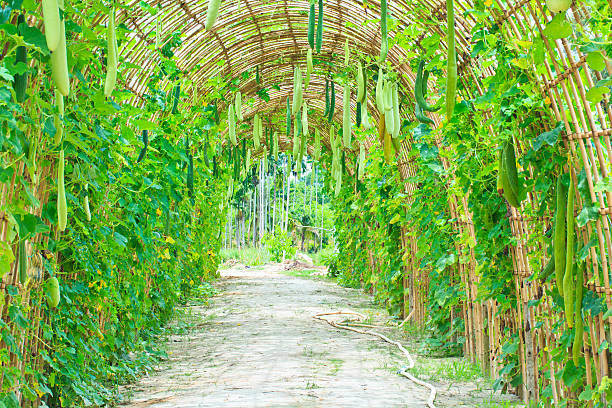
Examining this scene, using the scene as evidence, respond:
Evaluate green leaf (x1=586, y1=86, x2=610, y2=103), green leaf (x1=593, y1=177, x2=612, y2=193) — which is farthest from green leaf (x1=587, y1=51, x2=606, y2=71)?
green leaf (x1=593, y1=177, x2=612, y2=193)

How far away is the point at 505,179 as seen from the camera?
8.10 feet

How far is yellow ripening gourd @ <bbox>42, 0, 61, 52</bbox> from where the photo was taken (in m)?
1.26

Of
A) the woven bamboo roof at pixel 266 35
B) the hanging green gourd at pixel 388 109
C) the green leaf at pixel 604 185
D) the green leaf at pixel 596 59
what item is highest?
the woven bamboo roof at pixel 266 35

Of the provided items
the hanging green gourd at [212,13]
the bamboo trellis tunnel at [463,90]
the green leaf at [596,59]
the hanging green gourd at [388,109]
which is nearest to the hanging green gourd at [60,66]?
the hanging green gourd at [212,13]

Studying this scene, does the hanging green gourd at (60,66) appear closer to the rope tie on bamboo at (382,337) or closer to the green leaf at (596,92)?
the green leaf at (596,92)

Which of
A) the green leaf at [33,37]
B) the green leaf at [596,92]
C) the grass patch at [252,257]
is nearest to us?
the green leaf at [33,37]

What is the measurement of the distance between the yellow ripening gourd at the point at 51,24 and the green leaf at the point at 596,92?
63.1 inches

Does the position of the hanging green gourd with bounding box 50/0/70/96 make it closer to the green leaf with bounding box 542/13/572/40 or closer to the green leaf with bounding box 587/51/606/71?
the green leaf with bounding box 542/13/572/40

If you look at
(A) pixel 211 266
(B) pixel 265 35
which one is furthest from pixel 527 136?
(A) pixel 211 266

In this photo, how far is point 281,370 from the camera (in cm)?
417

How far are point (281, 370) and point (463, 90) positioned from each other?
221 cm

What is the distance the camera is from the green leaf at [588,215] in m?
2.11

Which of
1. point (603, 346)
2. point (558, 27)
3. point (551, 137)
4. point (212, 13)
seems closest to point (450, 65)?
A: point (558, 27)

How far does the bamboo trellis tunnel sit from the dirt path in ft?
1.48
